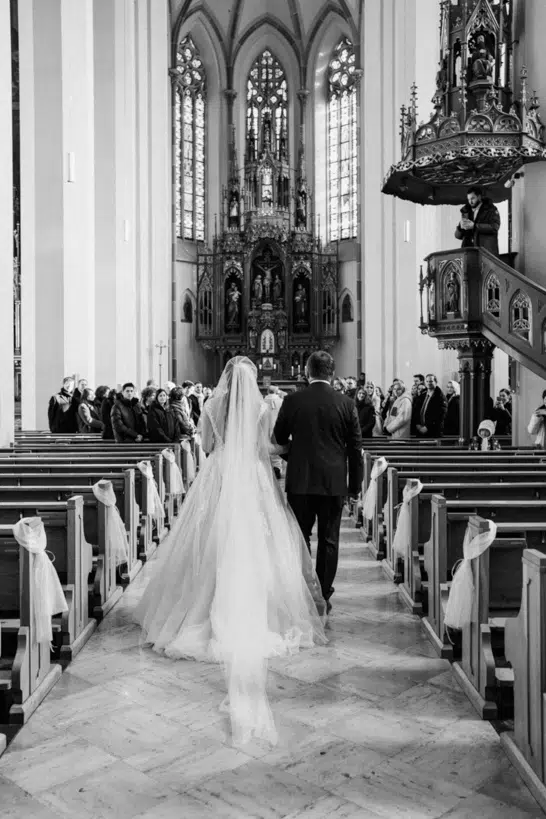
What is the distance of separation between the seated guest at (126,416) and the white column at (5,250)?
1.24 metres

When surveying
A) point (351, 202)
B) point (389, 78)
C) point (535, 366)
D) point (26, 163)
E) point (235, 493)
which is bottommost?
point (235, 493)

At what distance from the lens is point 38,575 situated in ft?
12.6

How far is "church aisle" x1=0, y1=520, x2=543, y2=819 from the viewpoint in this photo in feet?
9.45

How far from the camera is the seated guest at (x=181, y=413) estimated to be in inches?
413

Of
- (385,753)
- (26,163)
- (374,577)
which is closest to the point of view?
(385,753)

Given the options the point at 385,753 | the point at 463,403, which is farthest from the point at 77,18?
the point at 385,753

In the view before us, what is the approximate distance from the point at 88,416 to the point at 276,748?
915 cm

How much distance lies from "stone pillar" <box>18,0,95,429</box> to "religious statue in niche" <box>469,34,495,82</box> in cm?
693

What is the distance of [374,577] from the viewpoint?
6406 millimetres

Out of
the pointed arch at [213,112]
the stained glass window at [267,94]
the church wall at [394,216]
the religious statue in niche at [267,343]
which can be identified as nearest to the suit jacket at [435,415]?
the church wall at [394,216]

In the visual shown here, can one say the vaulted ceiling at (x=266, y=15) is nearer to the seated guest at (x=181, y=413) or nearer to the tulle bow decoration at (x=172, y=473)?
the seated guest at (x=181, y=413)

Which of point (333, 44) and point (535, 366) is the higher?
point (333, 44)

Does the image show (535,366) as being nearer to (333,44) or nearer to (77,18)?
(77,18)

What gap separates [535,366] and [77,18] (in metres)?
10.1
